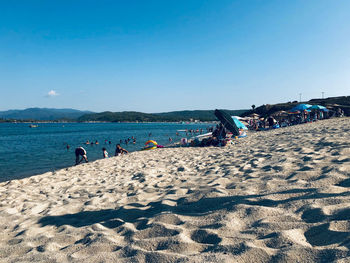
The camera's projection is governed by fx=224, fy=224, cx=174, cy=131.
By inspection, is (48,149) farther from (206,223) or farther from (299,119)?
(299,119)

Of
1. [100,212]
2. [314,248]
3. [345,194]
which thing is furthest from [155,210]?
[345,194]

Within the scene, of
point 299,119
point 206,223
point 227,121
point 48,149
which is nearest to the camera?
point 206,223

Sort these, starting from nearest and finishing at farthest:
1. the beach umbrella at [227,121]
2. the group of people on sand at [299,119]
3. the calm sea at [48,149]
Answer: the beach umbrella at [227,121] → the calm sea at [48,149] → the group of people on sand at [299,119]

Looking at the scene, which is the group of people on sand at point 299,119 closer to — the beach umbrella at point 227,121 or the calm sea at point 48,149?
the calm sea at point 48,149

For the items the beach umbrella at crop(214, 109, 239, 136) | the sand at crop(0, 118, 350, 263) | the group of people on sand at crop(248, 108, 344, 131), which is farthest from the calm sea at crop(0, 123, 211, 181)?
the group of people on sand at crop(248, 108, 344, 131)

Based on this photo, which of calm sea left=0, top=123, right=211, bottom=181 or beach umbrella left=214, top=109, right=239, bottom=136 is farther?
calm sea left=0, top=123, right=211, bottom=181

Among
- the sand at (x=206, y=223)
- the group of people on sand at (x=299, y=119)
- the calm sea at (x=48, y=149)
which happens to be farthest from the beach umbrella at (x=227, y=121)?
the group of people on sand at (x=299, y=119)

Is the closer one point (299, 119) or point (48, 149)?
point (48, 149)

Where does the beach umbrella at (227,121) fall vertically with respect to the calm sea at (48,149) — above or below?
above

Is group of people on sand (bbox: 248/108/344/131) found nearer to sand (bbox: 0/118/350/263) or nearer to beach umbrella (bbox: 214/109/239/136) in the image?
beach umbrella (bbox: 214/109/239/136)

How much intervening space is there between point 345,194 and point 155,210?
245cm

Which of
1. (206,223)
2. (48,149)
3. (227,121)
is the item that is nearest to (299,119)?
(227,121)

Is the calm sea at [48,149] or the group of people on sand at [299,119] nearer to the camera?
the calm sea at [48,149]

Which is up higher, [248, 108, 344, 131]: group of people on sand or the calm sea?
[248, 108, 344, 131]: group of people on sand
